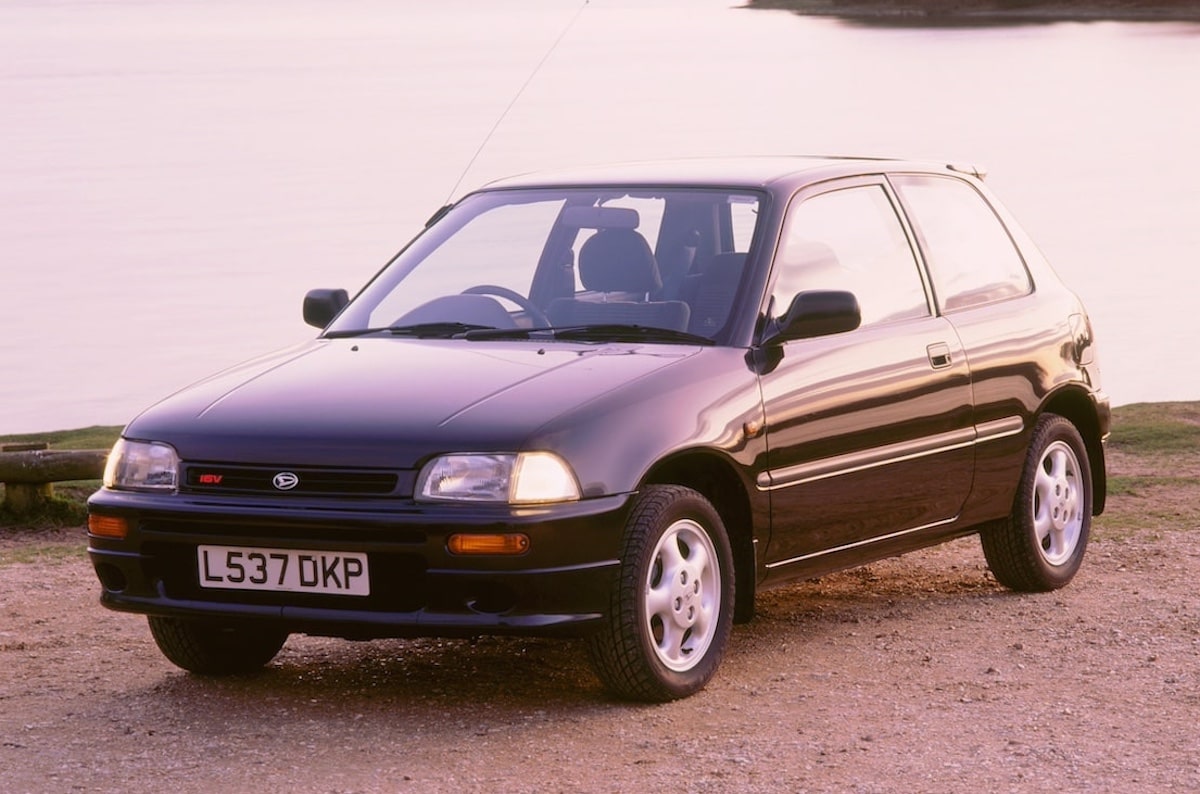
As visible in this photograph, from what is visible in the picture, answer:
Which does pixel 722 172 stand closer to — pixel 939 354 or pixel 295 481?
pixel 939 354

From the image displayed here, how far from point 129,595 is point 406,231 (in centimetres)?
3842

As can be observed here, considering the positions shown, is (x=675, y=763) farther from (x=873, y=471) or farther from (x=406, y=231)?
(x=406, y=231)

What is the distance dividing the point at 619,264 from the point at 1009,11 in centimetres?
12332

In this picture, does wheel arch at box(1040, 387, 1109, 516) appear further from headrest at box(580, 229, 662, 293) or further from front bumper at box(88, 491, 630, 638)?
front bumper at box(88, 491, 630, 638)

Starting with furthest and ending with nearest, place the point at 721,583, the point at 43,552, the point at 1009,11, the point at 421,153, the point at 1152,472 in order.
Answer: the point at 1009,11 < the point at 421,153 < the point at 1152,472 < the point at 43,552 < the point at 721,583

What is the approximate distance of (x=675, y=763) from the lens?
6008mm

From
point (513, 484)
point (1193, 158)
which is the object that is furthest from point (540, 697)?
point (1193, 158)

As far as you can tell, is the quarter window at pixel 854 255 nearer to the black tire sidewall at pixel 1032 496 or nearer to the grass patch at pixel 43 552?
the black tire sidewall at pixel 1032 496

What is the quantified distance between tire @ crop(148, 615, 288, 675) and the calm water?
19529mm

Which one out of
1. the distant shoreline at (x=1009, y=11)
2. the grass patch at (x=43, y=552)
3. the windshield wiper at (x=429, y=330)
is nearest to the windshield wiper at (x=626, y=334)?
the windshield wiper at (x=429, y=330)

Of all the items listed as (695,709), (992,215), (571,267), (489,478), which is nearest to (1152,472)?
(992,215)

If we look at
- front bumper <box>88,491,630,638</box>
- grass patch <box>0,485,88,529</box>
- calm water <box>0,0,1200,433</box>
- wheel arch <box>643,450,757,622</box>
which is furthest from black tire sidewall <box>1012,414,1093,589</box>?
calm water <box>0,0,1200,433</box>

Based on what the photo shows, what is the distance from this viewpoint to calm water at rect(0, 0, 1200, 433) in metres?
34.8

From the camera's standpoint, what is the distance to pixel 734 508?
709 cm
